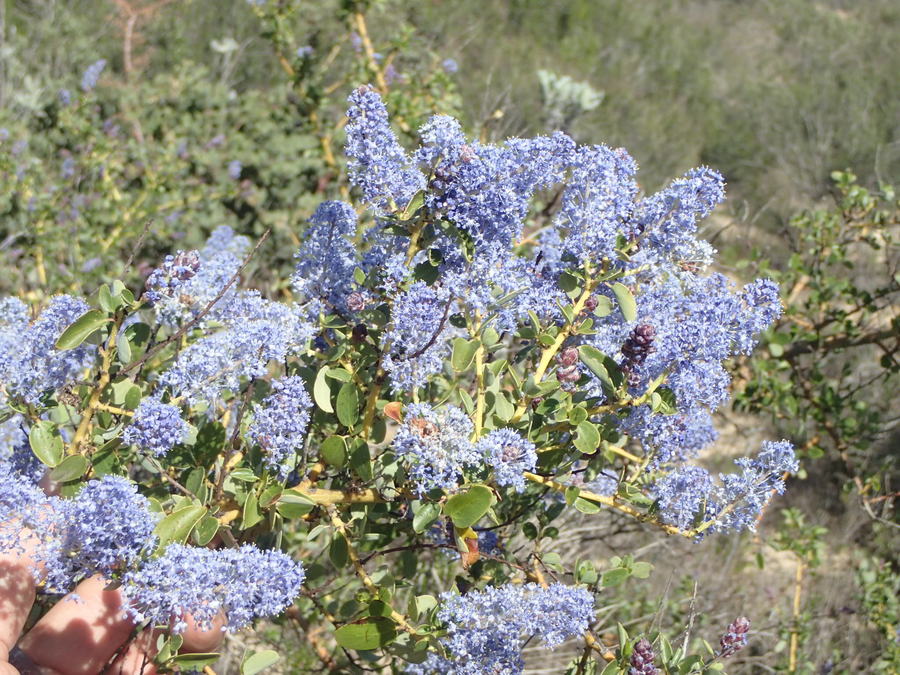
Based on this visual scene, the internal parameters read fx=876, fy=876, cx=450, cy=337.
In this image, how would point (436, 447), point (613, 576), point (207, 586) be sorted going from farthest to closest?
point (613, 576) → point (436, 447) → point (207, 586)

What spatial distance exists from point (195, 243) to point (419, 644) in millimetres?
3603

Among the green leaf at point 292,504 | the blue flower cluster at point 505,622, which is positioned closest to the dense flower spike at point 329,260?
the green leaf at point 292,504

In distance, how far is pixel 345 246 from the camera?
152 centimetres

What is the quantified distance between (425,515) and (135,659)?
64 cm

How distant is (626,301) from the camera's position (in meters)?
1.39

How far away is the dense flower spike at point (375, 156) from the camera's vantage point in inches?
54.9

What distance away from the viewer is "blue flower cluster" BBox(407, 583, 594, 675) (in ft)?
4.15

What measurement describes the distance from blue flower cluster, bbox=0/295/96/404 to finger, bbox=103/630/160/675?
0.44 m

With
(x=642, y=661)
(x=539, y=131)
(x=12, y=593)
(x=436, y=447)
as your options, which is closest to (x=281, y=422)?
(x=436, y=447)

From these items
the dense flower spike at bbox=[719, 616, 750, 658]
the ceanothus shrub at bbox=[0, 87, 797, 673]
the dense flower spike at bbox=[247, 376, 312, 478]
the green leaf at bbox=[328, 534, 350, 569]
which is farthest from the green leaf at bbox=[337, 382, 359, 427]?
the dense flower spike at bbox=[719, 616, 750, 658]

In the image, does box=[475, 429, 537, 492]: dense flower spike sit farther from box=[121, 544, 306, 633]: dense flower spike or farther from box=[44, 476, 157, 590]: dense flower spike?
box=[44, 476, 157, 590]: dense flower spike

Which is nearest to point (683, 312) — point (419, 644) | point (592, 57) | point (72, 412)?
point (419, 644)

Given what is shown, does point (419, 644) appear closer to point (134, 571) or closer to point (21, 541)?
point (134, 571)

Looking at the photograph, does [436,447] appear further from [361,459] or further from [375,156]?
[375,156]
